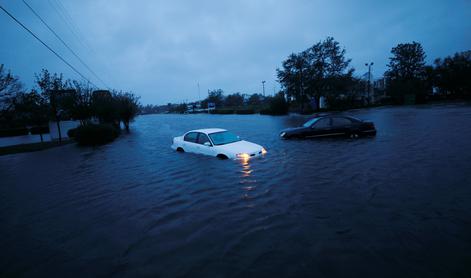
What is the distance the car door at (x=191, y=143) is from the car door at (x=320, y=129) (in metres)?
6.63

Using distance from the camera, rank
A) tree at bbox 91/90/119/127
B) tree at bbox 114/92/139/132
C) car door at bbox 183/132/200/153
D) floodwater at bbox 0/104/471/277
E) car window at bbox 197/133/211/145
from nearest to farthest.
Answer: floodwater at bbox 0/104/471/277, car window at bbox 197/133/211/145, car door at bbox 183/132/200/153, tree at bbox 91/90/119/127, tree at bbox 114/92/139/132

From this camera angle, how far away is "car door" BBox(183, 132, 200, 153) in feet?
33.5

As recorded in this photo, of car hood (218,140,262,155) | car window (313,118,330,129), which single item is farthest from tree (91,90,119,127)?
car window (313,118,330,129)

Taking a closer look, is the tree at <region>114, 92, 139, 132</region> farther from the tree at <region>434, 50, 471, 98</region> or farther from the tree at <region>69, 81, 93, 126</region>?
the tree at <region>434, 50, 471, 98</region>

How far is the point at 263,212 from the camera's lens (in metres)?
4.45

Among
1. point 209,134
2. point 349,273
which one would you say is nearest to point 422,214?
point 349,273

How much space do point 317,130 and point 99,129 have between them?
16.8m

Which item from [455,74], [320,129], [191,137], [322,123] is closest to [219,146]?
[191,137]

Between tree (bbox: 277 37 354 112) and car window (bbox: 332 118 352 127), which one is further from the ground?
tree (bbox: 277 37 354 112)

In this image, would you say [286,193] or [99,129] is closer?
[286,193]

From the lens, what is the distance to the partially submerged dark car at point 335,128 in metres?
12.5

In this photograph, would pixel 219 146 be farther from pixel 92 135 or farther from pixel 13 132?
pixel 13 132

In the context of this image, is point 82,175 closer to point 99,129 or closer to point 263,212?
point 263,212

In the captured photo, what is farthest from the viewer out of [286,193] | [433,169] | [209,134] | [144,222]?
[209,134]
